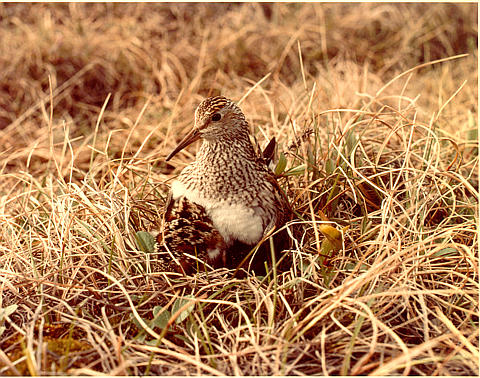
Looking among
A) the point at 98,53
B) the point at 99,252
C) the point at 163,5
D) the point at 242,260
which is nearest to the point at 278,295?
the point at 242,260

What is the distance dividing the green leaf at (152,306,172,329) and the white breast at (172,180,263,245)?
15.5 inches

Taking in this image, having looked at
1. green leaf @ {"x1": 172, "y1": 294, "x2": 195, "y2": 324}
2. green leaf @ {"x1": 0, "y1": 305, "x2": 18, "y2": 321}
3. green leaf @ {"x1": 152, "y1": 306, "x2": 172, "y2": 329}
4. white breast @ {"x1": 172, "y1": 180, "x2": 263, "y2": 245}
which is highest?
white breast @ {"x1": 172, "y1": 180, "x2": 263, "y2": 245}

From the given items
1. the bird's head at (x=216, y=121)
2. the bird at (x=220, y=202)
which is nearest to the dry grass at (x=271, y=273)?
the bird at (x=220, y=202)

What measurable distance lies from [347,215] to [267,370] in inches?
43.8

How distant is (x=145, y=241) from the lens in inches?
101

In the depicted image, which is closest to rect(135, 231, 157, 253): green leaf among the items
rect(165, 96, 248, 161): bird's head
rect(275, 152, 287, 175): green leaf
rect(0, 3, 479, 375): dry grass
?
rect(0, 3, 479, 375): dry grass

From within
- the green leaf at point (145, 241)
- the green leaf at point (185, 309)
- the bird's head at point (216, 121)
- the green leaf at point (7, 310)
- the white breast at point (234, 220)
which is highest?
the bird's head at point (216, 121)

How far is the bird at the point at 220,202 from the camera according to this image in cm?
237

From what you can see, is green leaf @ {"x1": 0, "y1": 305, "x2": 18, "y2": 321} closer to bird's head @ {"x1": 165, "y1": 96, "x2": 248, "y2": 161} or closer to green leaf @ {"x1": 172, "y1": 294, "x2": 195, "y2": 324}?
green leaf @ {"x1": 172, "y1": 294, "x2": 195, "y2": 324}

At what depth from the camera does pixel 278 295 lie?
2.30 meters

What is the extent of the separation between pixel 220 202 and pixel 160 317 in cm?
54

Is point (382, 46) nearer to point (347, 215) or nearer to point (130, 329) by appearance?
point (347, 215)

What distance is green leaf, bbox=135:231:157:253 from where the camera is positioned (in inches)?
99.7

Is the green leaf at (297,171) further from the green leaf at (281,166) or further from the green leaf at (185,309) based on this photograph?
the green leaf at (185,309)
